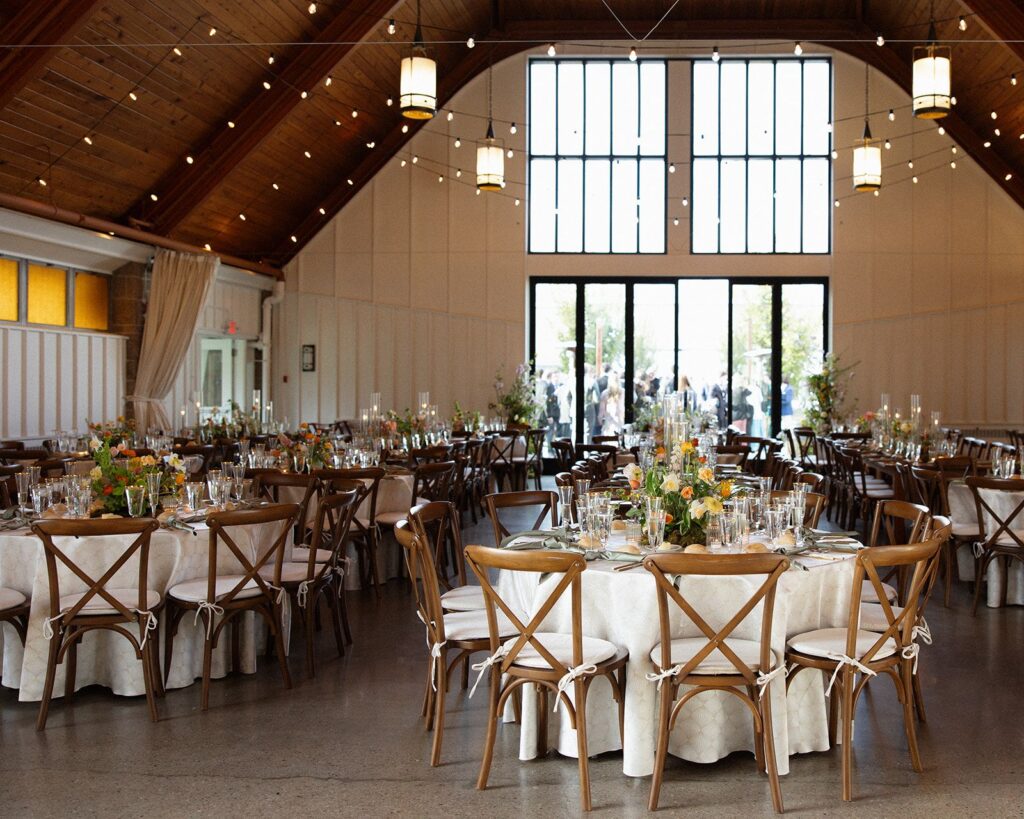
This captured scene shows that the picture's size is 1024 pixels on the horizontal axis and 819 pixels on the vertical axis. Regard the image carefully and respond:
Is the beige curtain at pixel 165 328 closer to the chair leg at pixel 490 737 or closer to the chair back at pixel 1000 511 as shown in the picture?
the chair back at pixel 1000 511

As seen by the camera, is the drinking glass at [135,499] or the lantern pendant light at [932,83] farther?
the lantern pendant light at [932,83]

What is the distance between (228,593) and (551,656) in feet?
6.14

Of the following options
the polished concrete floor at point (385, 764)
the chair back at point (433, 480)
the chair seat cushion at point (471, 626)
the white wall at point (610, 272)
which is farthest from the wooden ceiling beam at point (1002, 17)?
the chair seat cushion at point (471, 626)

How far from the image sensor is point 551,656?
3.77 m

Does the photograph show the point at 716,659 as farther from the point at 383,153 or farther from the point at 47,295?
the point at 383,153

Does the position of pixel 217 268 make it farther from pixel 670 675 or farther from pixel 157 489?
pixel 670 675

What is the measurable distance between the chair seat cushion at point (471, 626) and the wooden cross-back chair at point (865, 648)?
112cm

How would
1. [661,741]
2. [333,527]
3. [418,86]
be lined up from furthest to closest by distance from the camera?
[418,86]
[333,527]
[661,741]

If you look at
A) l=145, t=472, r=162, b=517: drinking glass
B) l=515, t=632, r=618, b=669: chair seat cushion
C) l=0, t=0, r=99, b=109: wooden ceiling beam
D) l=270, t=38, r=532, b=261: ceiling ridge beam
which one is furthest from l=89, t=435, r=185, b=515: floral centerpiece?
l=270, t=38, r=532, b=261: ceiling ridge beam

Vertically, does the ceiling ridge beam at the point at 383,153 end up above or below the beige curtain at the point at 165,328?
above

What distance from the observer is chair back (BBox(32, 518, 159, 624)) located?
4520 millimetres

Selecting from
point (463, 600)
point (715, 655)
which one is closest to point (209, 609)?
point (463, 600)

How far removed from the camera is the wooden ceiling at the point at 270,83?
964 cm

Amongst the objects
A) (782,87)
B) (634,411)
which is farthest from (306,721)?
(782,87)
